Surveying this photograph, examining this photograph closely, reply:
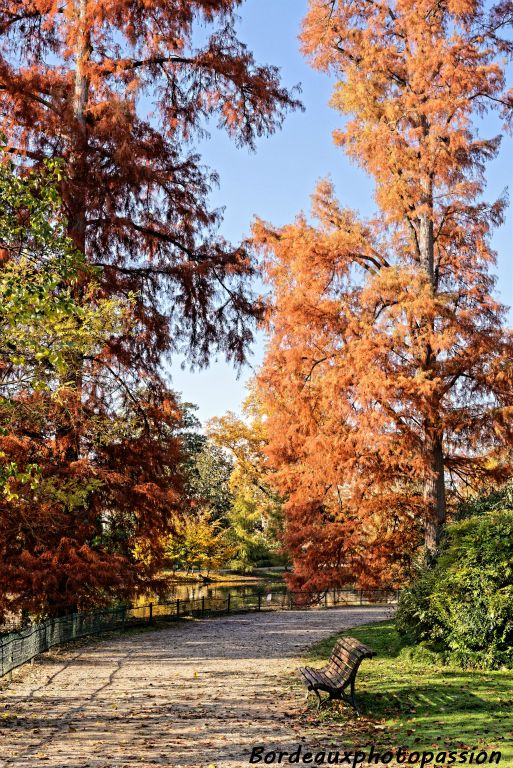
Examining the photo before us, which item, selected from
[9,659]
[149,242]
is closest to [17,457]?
[9,659]

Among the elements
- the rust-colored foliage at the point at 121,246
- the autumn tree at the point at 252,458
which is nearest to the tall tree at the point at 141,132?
the rust-colored foliage at the point at 121,246

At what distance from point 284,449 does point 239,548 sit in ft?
82.8

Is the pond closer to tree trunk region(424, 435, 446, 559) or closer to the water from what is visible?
the water

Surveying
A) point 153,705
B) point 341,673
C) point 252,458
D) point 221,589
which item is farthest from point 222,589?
point 341,673

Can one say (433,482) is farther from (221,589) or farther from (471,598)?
(221,589)

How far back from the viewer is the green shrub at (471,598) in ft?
37.2

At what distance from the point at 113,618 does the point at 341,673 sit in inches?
493

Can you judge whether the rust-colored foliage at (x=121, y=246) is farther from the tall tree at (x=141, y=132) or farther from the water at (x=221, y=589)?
the water at (x=221, y=589)

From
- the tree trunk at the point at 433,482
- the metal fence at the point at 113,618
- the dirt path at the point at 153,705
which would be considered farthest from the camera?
the tree trunk at the point at 433,482

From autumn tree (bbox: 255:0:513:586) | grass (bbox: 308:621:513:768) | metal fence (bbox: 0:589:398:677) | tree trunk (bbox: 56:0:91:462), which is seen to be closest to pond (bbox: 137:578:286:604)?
metal fence (bbox: 0:589:398:677)

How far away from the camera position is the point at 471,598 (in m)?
11.9

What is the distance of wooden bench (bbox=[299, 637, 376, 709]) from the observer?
28.8ft

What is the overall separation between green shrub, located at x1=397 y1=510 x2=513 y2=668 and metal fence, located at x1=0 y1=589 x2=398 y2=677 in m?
6.77

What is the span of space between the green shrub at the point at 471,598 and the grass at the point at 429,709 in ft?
1.51
